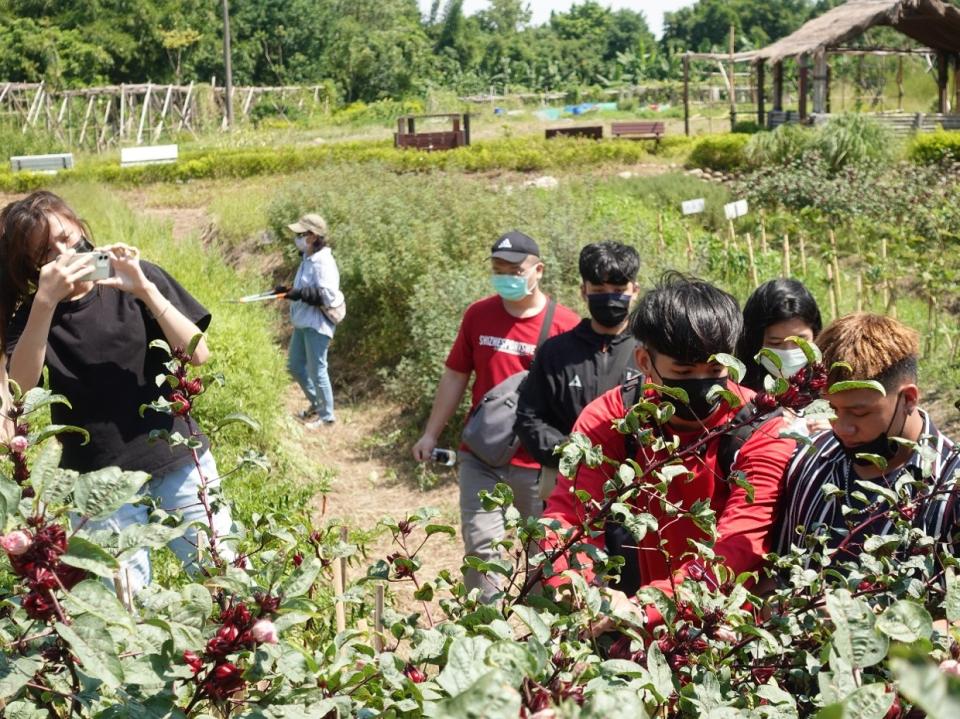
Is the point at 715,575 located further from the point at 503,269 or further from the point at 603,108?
the point at 603,108

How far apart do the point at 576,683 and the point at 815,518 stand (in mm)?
963

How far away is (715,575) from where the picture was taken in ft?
5.09

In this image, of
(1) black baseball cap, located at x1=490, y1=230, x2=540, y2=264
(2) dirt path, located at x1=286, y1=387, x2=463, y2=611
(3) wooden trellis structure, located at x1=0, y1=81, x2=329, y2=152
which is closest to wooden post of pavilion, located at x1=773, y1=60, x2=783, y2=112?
(3) wooden trellis structure, located at x1=0, y1=81, x2=329, y2=152

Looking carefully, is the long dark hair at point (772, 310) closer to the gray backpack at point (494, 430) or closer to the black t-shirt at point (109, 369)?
the gray backpack at point (494, 430)

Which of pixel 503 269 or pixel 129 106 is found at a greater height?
pixel 129 106

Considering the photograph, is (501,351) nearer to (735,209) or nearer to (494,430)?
(494,430)

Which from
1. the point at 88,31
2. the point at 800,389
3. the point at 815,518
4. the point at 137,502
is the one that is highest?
the point at 88,31

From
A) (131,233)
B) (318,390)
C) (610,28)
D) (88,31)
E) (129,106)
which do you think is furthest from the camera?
(610,28)

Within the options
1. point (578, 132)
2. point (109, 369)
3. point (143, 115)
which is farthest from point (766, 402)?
point (143, 115)

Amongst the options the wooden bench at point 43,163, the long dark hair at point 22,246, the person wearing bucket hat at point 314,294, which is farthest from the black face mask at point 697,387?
the wooden bench at point 43,163

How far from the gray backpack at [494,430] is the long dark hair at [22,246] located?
1464 mm

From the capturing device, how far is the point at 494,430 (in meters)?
3.72

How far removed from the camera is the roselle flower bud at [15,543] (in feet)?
3.53

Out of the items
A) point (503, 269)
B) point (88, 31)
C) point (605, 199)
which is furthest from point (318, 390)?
point (88, 31)
